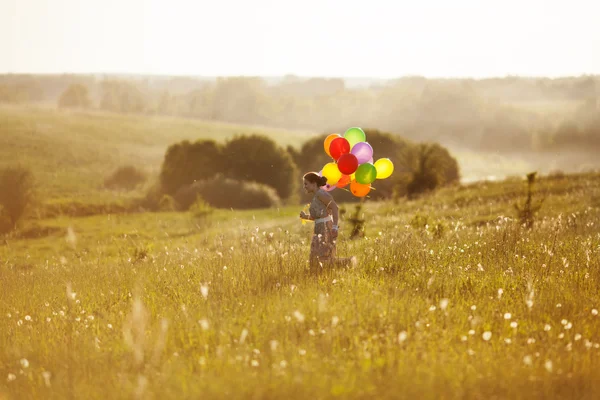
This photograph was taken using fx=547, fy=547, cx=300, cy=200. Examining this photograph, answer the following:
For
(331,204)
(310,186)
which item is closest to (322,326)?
(331,204)

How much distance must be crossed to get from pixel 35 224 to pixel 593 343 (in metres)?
25.5

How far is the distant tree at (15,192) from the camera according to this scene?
23.5 metres

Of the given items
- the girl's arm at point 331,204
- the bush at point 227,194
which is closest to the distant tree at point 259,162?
the bush at point 227,194

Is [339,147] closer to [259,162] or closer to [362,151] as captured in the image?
[362,151]

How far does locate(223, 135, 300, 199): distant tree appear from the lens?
1533 inches

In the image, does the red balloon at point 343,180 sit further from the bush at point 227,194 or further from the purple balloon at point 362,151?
the bush at point 227,194

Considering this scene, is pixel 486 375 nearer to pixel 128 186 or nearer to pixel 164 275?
pixel 164 275

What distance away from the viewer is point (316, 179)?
8.50 m

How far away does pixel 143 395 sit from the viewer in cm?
459

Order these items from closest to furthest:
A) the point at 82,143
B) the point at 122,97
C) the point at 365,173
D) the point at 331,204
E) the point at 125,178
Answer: the point at 331,204 < the point at 365,173 < the point at 125,178 < the point at 82,143 < the point at 122,97

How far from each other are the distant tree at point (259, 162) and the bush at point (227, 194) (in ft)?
11.1

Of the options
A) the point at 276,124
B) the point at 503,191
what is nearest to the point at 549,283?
the point at 503,191

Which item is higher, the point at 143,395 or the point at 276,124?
the point at 276,124

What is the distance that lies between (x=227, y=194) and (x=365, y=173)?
2646cm
